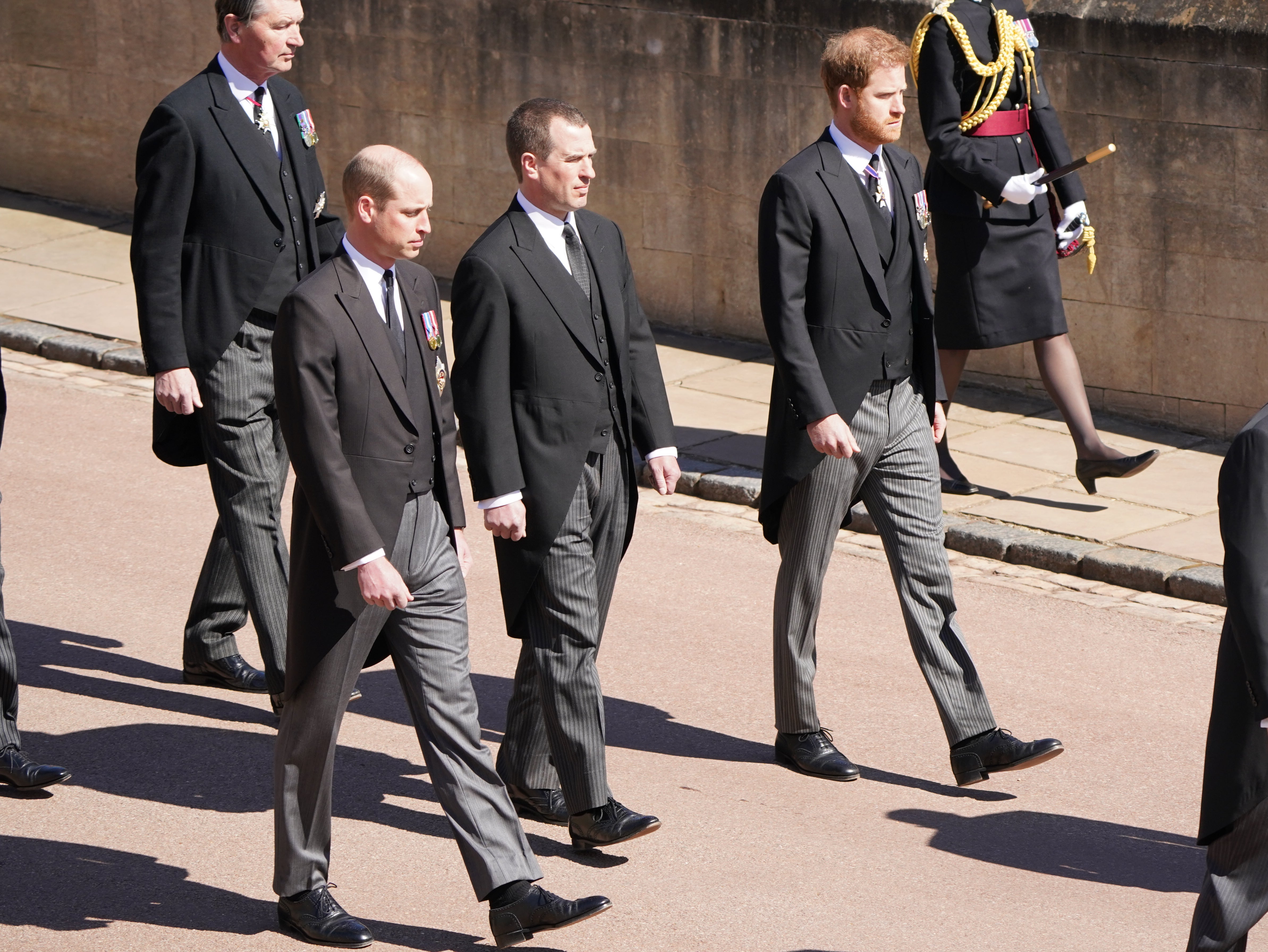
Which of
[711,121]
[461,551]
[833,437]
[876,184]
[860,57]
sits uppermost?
[860,57]

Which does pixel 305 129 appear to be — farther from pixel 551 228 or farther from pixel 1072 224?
pixel 1072 224

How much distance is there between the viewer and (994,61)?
889 cm

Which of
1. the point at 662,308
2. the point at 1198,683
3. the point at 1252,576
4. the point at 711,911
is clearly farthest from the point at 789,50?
the point at 1252,576

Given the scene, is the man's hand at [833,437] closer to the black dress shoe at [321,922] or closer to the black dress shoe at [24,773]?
the black dress shoe at [321,922]

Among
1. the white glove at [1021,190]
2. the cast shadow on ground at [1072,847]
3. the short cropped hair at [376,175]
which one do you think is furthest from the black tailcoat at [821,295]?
the white glove at [1021,190]

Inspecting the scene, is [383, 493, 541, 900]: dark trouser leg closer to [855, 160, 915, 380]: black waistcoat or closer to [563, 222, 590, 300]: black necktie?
[563, 222, 590, 300]: black necktie

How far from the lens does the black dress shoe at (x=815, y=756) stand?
6270mm

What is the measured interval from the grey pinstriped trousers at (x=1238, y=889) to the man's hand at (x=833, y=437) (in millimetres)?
2070

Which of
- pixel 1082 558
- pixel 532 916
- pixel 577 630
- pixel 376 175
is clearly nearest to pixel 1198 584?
pixel 1082 558

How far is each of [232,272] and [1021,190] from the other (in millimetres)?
3606

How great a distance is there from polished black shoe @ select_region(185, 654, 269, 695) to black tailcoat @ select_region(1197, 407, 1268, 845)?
3.64m

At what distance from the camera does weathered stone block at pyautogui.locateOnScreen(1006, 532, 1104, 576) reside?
828cm

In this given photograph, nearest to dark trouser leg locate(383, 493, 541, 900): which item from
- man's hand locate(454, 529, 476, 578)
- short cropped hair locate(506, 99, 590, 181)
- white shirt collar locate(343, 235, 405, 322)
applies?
man's hand locate(454, 529, 476, 578)

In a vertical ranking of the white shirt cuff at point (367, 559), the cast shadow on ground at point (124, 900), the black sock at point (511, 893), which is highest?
the white shirt cuff at point (367, 559)
